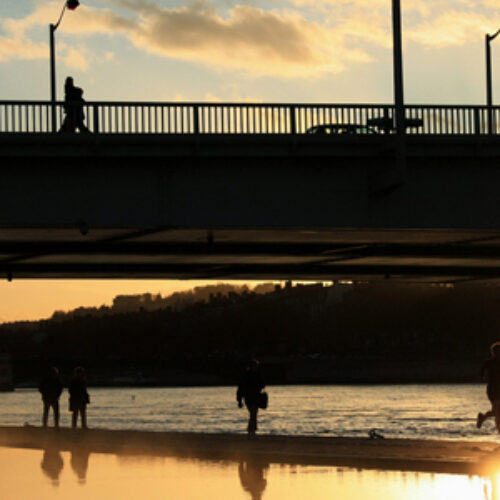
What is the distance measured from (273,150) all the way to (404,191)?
3677 millimetres

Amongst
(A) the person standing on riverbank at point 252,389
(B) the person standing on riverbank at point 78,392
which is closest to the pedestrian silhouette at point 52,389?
(B) the person standing on riverbank at point 78,392

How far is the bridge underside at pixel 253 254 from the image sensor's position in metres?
31.4

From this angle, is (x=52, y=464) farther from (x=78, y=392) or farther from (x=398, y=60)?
(x=398, y=60)

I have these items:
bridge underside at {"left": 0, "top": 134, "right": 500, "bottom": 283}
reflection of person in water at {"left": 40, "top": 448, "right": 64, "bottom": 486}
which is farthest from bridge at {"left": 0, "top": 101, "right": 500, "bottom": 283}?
reflection of person in water at {"left": 40, "top": 448, "right": 64, "bottom": 486}

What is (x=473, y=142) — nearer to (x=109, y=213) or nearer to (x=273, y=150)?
(x=273, y=150)

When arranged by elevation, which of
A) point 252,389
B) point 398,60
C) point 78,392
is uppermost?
point 398,60

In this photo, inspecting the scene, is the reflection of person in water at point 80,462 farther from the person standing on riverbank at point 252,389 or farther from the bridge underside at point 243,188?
the bridge underside at point 243,188

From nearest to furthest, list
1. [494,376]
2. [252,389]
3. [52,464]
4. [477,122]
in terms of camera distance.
→ [52,464] < [494,376] < [252,389] < [477,122]

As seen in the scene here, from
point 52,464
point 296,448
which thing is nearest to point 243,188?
point 296,448

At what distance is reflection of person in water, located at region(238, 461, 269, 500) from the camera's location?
47.7ft

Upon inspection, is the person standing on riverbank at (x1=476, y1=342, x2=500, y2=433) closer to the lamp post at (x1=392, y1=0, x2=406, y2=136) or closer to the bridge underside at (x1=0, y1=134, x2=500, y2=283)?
the bridge underside at (x1=0, y1=134, x2=500, y2=283)

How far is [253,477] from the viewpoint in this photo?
53.8 ft

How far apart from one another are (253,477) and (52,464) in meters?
4.36

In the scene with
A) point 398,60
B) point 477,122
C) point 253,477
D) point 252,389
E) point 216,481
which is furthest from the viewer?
point 477,122
